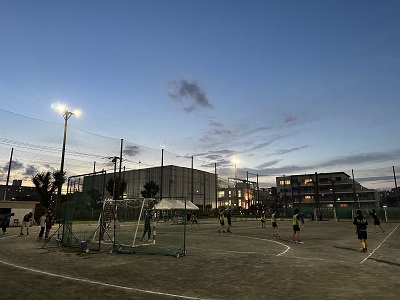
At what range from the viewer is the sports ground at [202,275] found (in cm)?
722

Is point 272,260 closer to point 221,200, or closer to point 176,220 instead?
point 176,220

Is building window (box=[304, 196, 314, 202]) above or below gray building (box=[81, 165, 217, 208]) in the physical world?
below

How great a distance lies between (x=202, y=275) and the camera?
9.31 metres

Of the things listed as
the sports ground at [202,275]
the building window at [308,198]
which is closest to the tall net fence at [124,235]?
the sports ground at [202,275]

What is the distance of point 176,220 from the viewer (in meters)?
39.1

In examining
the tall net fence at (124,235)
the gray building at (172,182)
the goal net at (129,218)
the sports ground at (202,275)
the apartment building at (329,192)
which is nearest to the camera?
the sports ground at (202,275)

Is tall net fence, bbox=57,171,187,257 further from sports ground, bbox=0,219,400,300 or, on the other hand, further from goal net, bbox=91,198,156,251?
sports ground, bbox=0,219,400,300

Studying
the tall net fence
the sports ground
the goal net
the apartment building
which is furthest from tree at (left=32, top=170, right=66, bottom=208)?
the apartment building

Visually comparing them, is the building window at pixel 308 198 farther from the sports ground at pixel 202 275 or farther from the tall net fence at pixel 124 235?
the sports ground at pixel 202 275

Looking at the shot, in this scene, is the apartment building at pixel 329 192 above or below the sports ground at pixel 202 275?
above

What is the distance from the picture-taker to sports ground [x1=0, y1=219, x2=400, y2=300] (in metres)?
7.22

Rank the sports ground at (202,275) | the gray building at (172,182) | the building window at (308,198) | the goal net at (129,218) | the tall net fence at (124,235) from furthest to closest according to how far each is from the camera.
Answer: the building window at (308,198)
the gray building at (172,182)
the goal net at (129,218)
the tall net fence at (124,235)
the sports ground at (202,275)

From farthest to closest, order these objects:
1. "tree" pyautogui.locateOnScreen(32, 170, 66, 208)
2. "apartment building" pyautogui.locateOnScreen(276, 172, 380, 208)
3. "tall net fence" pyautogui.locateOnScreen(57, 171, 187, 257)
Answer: "apartment building" pyautogui.locateOnScreen(276, 172, 380, 208) → "tree" pyautogui.locateOnScreen(32, 170, 66, 208) → "tall net fence" pyautogui.locateOnScreen(57, 171, 187, 257)

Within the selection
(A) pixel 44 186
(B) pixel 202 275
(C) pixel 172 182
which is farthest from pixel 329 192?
(B) pixel 202 275
